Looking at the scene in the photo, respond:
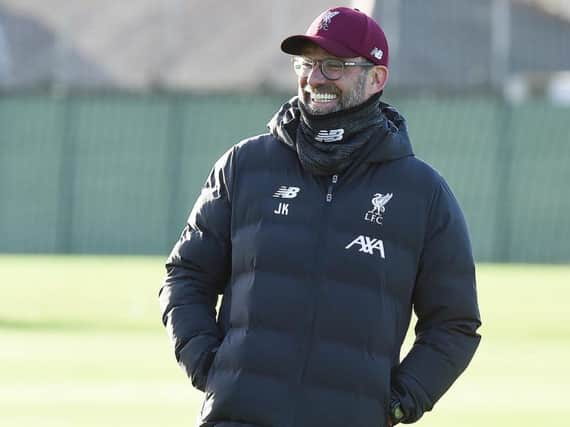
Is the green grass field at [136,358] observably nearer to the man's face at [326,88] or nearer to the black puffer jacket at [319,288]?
the black puffer jacket at [319,288]

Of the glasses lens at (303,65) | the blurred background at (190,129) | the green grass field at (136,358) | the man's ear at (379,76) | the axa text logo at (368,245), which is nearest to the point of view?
the axa text logo at (368,245)

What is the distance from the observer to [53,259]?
3456 cm

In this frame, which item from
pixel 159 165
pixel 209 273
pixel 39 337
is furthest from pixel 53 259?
pixel 209 273

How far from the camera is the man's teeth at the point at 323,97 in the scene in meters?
5.59

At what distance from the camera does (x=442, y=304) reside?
18.5ft

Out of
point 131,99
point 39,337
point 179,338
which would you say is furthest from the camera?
point 131,99

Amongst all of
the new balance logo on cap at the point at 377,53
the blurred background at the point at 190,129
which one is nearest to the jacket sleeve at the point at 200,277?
the new balance logo on cap at the point at 377,53

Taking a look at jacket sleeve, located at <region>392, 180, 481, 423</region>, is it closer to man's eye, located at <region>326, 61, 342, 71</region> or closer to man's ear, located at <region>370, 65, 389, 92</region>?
man's ear, located at <region>370, 65, 389, 92</region>

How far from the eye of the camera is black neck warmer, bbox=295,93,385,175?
5500 millimetres

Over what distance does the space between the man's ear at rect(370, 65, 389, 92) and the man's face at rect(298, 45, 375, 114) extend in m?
0.06

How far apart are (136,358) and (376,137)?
10.5 meters

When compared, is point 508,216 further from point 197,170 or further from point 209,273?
point 209,273

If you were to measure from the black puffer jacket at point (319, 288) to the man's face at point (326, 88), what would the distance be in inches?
4.4

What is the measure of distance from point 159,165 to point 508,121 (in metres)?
7.41
